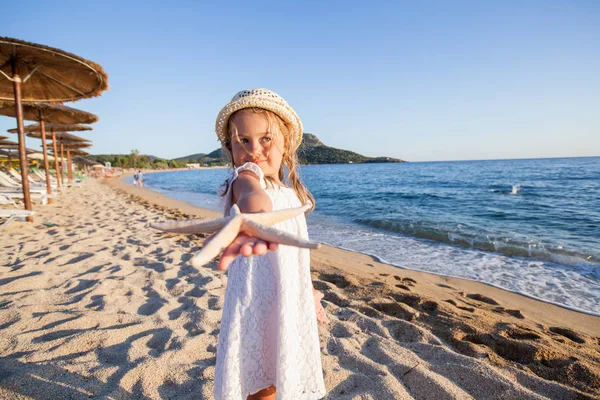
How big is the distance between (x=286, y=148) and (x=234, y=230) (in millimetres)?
868

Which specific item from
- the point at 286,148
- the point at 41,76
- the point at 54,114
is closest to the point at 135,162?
the point at 54,114

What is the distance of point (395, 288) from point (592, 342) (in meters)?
2.04

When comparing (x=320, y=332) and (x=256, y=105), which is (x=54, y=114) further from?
(x=256, y=105)

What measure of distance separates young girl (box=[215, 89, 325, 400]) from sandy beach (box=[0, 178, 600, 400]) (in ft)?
3.22

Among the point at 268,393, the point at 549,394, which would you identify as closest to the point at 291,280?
the point at 268,393

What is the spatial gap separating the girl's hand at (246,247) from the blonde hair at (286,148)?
1.90ft

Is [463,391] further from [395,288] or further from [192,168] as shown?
[192,168]

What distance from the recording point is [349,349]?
2.66 meters

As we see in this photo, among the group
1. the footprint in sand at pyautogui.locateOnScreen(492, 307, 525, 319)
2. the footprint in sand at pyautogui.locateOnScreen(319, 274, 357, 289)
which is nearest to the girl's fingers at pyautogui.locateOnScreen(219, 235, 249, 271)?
the footprint in sand at pyautogui.locateOnScreen(319, 274, 357, 289)

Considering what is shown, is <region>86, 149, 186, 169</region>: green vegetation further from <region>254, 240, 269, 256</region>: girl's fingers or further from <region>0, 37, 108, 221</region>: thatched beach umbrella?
<region>254, 240, 269, 256</region>: girl's fingers

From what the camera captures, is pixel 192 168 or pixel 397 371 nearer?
pixel 397 371

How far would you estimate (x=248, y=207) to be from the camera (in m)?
1.02

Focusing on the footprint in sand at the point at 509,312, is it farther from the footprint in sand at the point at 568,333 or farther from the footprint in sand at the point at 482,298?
the footprint in sand at the point at 568,333

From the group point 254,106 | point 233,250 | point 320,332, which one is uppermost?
point 254,106
